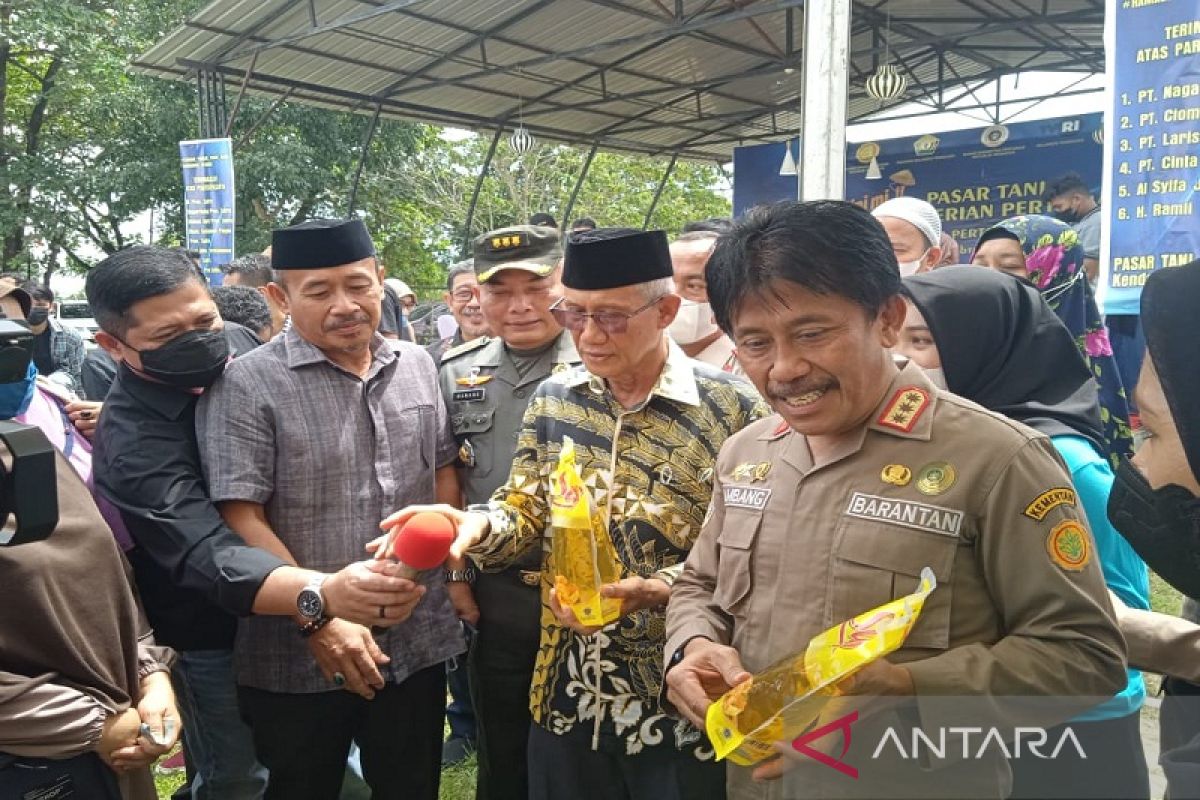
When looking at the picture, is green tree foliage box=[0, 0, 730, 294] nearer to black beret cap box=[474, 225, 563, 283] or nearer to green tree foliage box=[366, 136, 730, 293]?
green tree foliage box=[366, 136, 730, 293]

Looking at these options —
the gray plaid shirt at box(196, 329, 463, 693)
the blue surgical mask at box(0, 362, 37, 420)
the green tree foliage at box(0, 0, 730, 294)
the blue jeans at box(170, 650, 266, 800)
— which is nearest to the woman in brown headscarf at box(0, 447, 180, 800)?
the blue surgical mask at box(0, 362, 37, 420)

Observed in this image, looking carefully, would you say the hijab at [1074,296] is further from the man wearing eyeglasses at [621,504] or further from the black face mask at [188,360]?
the black face mask at [188,360]

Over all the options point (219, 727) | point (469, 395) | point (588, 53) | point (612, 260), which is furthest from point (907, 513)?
point (588, 53)

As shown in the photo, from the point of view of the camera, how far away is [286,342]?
8.29 feet

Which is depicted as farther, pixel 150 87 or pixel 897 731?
pixel 150 87

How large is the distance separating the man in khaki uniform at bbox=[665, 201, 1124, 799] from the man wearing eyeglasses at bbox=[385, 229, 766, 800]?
1.22 feet

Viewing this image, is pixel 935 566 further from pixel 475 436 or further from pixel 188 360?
pixel 188 360

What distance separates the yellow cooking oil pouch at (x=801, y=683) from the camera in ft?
4.05

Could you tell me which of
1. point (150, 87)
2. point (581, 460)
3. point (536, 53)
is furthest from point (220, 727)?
point (150, 87)

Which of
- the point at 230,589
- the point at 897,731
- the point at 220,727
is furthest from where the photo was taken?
the point at 220,727

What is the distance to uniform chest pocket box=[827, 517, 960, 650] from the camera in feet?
4.62

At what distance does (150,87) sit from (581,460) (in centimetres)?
1826

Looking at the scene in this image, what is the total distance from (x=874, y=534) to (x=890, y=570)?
0.22ft

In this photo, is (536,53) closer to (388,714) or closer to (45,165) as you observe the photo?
(388,714)
